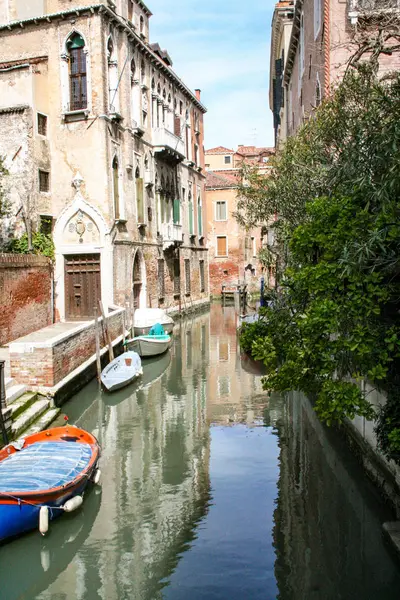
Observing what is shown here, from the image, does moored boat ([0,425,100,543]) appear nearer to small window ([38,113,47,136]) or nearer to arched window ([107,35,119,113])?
small window ([38,113,47,136])

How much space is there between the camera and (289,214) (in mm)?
10953

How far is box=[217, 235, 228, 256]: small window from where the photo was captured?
115 ft

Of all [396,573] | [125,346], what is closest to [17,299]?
[125,346]

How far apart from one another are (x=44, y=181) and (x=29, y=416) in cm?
1010

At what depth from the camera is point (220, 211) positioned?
35156mm

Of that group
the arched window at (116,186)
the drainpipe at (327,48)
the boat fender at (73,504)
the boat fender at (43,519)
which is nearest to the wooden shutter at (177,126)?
the arched window at (116,186)

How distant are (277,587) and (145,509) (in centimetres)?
197

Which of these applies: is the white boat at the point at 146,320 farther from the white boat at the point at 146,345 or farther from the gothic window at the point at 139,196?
the gothic window at the point at 139,196

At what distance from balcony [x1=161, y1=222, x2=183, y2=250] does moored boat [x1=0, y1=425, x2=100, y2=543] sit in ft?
52.3

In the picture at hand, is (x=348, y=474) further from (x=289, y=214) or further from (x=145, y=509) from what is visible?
(x=289, y=214)

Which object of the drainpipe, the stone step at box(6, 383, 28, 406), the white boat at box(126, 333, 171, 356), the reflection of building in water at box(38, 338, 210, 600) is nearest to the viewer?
the reflection of building in water at box(38, 338, 210, 600)

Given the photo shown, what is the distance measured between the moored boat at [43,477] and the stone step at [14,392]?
184 cm

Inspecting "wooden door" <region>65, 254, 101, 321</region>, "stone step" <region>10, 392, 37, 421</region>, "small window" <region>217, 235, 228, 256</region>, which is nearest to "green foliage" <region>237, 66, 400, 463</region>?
"stone step" <region>10, 392, 37, 421</region>

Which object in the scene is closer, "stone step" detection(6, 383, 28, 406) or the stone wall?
"stone step" detection(6, 383, 28, 406)
